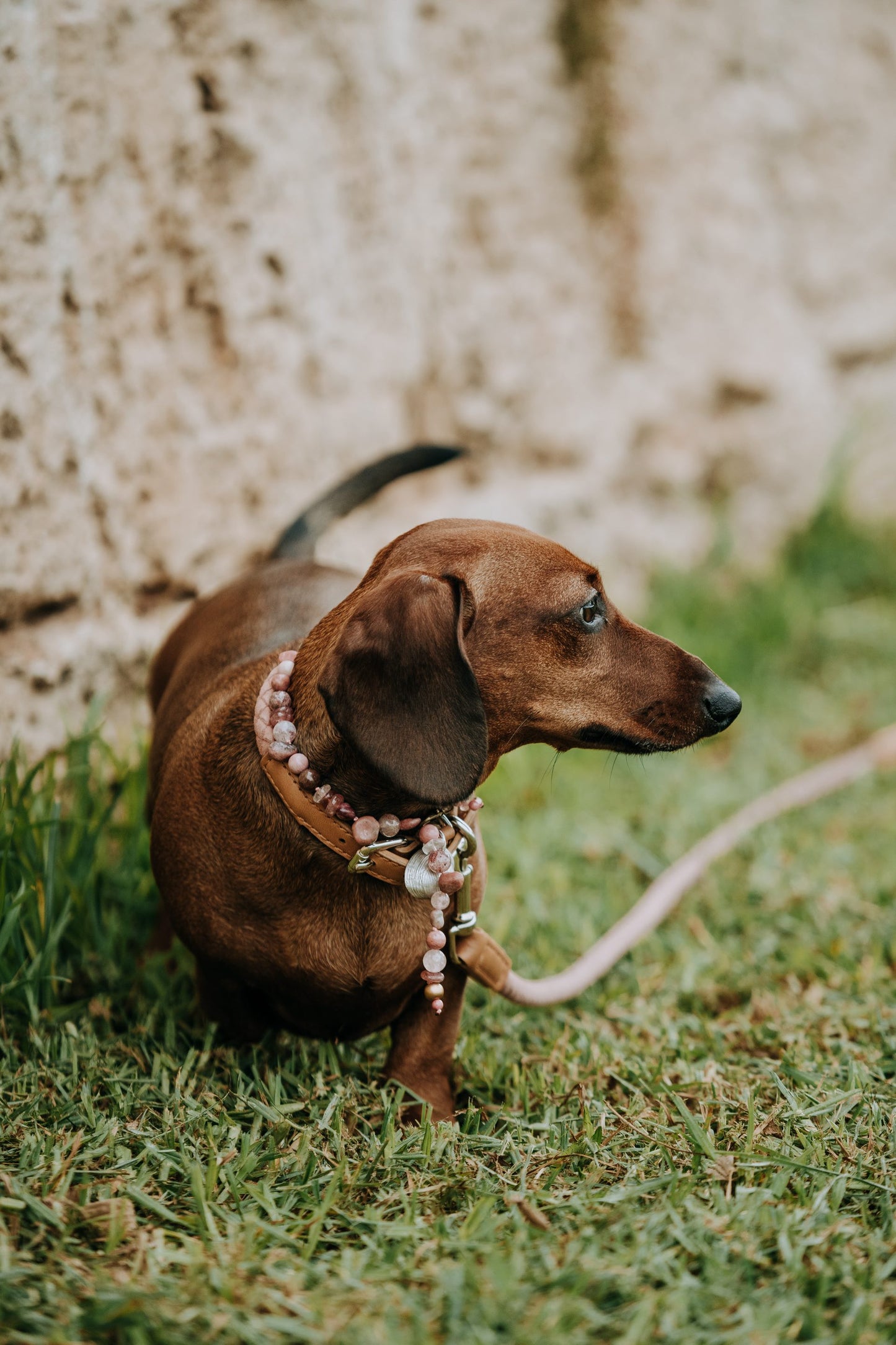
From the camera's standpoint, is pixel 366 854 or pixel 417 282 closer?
pixel 366 854

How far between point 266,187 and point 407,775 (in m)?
2.55

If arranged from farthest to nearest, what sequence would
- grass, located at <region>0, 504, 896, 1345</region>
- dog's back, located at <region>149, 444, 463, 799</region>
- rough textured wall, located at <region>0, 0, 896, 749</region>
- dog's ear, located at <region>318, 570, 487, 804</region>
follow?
rough textured wall, located at <region>0, 0, 896, 749</region> < dog's back, located at <region>149, 444, 463, 799</region> < dog's ear, located at <region>318, 570, 487, 804</region> < grass, located at <region>0, 504, 896, 1345</region>

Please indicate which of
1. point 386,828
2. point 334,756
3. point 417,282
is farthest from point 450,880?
point 417,282

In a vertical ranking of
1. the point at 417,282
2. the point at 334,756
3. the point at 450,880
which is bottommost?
the point at 450,880

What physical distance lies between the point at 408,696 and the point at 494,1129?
0.85m

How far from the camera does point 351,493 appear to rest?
10.3ft

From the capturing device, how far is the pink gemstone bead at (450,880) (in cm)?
187

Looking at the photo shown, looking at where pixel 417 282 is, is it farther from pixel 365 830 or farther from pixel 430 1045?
pixel 430 1045

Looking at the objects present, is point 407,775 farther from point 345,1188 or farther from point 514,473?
point 514,473

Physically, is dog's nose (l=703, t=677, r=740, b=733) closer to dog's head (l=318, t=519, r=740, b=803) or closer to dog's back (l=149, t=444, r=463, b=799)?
dog's head (l=318, t=519, r=740, b=803)

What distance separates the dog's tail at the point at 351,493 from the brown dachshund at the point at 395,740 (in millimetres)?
1008

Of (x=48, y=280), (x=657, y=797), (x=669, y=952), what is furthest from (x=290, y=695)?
(x=657, y=797)

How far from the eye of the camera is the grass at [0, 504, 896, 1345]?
58.3 inches

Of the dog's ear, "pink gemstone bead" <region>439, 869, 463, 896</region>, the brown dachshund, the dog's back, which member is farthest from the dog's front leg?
the dog's back
